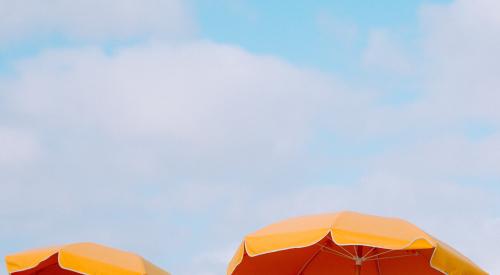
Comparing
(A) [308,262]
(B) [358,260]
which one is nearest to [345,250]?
(B) [358,260]

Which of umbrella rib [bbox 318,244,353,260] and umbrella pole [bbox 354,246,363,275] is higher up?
umbrella rib [bbox 318,244,353,260]

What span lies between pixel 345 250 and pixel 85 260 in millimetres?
3435

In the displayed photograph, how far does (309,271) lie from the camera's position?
35.6ft

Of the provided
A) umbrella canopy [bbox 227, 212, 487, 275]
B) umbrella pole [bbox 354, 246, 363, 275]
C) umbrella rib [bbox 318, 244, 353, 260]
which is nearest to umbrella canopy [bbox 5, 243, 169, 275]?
umbrella canopy [bbox 227, 212, 487, 275]

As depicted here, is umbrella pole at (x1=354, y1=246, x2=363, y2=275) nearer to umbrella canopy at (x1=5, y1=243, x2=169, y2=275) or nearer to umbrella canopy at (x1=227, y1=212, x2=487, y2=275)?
umbrella canopy at (x1=227, y1=212, x2=487, y2=275)

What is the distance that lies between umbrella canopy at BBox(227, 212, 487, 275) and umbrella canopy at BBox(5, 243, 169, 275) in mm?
1311

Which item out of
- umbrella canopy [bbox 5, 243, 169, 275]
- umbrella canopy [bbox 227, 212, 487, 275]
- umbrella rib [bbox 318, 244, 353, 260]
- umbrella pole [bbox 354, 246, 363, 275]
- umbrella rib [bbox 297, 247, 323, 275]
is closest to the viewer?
umbrella canopy [bbox 227, 212, 487, 275]

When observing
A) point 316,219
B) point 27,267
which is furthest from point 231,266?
point 27,267

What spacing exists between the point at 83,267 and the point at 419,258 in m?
4.61

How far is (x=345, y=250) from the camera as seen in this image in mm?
9938

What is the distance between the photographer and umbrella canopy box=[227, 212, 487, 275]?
27.7ft

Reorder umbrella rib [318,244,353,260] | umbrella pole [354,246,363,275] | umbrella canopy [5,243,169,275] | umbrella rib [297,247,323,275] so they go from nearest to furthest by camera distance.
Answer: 1. umbrella canopy [5,243,169,275]
2. umbrella pole [354,246,363,275]
3. umbrella rib [318,244,353,260]
4. umbrella rib [297,247,323,275]

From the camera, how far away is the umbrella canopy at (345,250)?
845cm

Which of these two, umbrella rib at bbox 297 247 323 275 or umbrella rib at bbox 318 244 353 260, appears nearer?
umbrella rib at bbox 318 244 353 260
